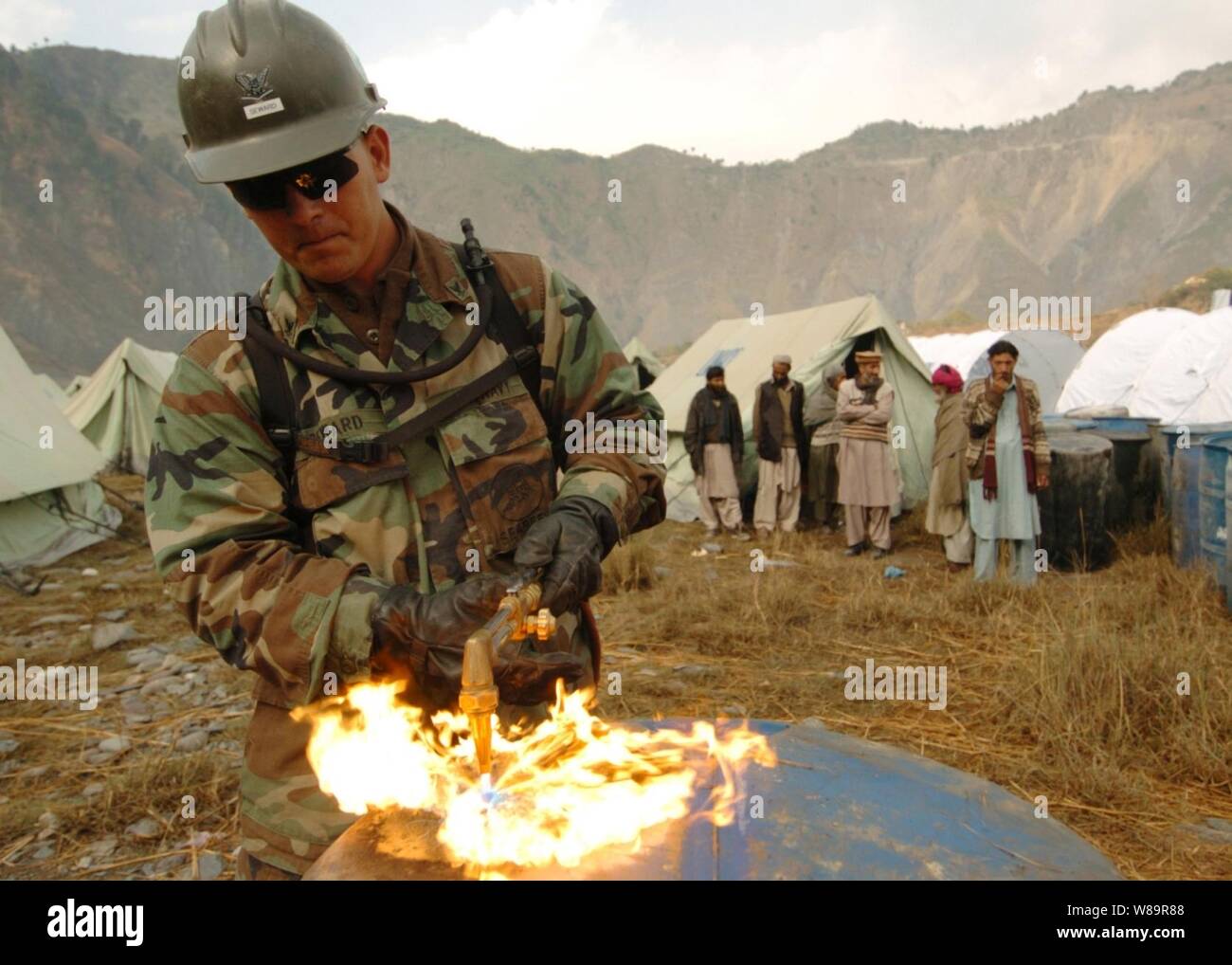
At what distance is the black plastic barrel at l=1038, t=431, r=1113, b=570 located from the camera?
22.6ft

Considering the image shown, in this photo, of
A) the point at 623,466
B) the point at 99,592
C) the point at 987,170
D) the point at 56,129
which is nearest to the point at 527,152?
the point at 987,170

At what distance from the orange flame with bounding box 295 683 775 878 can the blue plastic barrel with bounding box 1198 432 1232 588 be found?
5330 mm

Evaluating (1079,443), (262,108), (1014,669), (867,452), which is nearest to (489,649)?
(262,108)

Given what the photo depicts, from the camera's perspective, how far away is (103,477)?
14.2 m

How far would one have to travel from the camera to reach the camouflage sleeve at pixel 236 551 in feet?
4.94

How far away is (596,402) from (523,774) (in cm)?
75

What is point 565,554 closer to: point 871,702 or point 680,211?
point 871,702

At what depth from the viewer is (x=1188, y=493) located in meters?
6.13

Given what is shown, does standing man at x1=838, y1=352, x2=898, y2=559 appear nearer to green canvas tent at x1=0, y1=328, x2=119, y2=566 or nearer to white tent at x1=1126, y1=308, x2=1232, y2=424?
white tent at x1=1126, y1=308, x2=1232, y2=424

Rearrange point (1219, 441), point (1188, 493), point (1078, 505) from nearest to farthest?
point (1219, 441)
point (1188, 493)
point (1078, 505)

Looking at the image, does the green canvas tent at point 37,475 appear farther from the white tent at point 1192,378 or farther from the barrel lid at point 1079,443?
the white tent at point 1192,378

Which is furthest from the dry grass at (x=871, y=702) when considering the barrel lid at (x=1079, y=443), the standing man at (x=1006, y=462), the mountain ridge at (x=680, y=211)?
the mountain ridge at (x=680, y=211)
